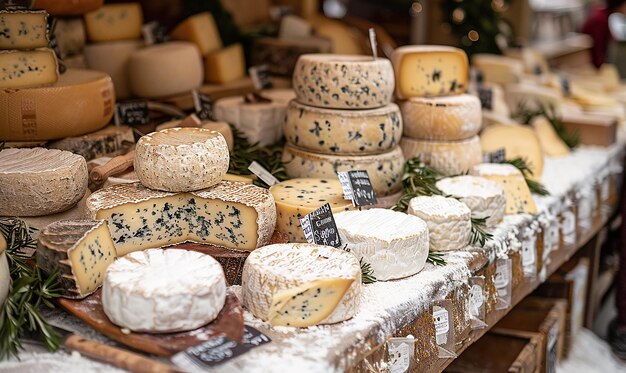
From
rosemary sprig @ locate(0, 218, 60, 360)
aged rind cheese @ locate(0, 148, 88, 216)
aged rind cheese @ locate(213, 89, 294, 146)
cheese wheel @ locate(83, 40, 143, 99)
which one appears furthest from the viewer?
cheese wheel @ locate(83, 40, 143, 99)

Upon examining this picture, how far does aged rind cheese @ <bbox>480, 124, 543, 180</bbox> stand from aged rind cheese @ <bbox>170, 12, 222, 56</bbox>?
1.51 metres

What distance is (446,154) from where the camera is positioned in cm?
279

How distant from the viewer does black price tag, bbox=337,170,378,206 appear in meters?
2.29

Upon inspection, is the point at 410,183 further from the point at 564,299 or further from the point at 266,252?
the point at 564,299

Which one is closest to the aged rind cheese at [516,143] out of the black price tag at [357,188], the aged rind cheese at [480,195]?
the aged rind cheese at [480,195]

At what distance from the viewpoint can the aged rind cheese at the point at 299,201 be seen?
7.36 ft

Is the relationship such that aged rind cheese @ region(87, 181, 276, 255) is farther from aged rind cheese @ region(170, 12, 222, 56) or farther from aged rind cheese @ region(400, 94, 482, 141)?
aged rind cheese @ region(170, 12, 222, 56)

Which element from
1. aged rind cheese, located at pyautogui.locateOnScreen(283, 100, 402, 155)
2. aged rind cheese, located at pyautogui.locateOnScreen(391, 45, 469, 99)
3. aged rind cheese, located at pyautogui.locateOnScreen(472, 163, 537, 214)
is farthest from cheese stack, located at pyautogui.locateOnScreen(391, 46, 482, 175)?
aged rind cheese, located at pyautogui.locateOnScreen(283, 100, 402, 155)

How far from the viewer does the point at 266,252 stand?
192cm

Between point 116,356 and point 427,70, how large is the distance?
Result: 5.54 ft

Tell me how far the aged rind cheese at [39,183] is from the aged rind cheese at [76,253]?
191 millimetres

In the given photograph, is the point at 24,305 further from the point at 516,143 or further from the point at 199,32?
the point at 199,32

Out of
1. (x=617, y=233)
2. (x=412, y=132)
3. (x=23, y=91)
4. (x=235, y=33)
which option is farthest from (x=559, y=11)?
(x=23, y=91)

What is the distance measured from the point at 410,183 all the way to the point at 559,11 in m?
4.56
